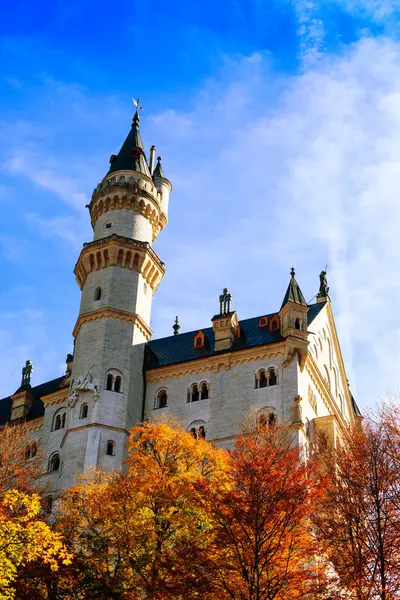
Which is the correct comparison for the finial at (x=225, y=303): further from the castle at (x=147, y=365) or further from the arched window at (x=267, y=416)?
the arched window at (x=267, y=416)

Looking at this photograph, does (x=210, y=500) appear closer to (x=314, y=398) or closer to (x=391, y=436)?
(x=391, y=436)

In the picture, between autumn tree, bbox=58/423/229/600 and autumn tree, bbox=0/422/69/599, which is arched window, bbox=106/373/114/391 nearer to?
autumn tree, bbox=58/423/229/600

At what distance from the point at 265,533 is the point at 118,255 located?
105 feet

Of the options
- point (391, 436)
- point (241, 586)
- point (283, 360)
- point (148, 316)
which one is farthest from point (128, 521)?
point (148, 316)

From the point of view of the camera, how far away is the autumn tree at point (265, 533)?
30.2 m

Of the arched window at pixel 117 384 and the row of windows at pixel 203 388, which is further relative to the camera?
the arched window at pixel 117 384

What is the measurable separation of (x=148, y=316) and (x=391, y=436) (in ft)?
85.5

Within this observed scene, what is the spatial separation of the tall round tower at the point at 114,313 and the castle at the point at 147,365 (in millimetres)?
83

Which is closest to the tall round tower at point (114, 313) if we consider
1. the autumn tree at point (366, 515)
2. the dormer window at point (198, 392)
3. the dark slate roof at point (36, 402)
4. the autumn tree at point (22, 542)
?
the dormer window at point (198, 392)

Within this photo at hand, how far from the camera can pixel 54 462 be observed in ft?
184

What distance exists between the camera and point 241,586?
30.7 meters

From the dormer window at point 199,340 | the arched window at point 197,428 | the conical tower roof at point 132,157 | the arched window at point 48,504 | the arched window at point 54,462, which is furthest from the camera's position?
the conical tower roof at point 132,157

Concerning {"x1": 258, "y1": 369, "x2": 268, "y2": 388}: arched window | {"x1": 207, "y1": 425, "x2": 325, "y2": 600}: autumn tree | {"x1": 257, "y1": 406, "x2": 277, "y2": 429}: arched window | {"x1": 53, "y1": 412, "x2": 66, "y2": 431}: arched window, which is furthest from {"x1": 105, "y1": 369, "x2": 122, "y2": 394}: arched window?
{"x1": 207, "y1": 425, "x2": 325, "y2": 600}: autumn tree

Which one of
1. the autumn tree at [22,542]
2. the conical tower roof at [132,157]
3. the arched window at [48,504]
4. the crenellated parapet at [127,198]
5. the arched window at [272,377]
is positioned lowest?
the autumn tree at [22,542]
